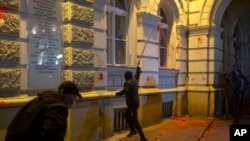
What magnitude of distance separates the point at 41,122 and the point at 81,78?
3.90 m

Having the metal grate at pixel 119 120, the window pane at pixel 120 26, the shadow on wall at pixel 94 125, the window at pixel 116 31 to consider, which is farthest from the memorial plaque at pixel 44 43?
the window pane at pixel 120 26

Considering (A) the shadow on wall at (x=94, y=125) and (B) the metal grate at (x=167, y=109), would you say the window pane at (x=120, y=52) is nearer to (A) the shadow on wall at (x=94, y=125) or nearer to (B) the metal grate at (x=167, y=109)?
(A) the shadow on wall at (x=94, y=125)

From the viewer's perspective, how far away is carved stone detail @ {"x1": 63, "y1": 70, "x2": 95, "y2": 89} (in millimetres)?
6438

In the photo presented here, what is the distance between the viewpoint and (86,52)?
686 cm

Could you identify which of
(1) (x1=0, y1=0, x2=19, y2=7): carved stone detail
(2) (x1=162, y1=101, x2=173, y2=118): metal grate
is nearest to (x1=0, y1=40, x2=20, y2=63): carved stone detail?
(1) (x1=0, y1=0, x2=19, y2=7): carved stone detail

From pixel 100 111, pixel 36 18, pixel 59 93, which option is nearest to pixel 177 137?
pixel 100 111

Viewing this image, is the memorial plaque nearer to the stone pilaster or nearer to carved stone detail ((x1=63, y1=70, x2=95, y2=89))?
carved stone detail ((x1=63, y1=70, x2=95, y2=89))

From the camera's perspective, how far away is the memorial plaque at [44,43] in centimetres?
575

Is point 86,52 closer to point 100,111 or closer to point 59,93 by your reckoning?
point 100,111

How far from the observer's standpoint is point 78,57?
664cm

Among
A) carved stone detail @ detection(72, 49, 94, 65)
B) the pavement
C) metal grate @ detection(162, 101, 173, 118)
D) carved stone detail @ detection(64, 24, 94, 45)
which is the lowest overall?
the pavement

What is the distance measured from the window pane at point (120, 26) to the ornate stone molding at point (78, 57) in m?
2.38

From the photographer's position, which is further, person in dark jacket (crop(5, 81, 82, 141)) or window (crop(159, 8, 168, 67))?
window (crop(159, 8, 168, 67))

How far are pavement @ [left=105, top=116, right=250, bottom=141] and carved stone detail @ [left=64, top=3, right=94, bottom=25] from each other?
3115mm
